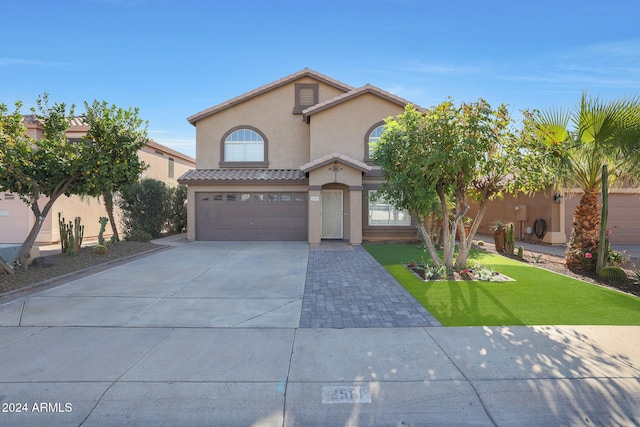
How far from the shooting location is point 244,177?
54.4 feet

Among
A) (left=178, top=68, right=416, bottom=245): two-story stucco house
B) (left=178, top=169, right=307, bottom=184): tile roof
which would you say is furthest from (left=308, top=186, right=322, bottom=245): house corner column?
(left=178, top=169, right=307, bottom=184): tile roof

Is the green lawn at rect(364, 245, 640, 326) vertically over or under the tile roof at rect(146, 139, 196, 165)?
under

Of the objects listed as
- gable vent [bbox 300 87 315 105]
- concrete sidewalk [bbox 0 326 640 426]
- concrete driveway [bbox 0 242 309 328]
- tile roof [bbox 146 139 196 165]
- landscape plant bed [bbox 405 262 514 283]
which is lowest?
concrete sidewalk [bbox 0 326 640 426]

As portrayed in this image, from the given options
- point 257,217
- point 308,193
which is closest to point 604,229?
point 308,193

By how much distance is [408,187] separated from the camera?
29.5 ft

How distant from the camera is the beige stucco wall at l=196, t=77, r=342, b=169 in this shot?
1803 cm

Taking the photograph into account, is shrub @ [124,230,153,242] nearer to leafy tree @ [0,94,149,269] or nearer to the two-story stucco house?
the two-story stucco house

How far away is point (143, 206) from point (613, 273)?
18.2 m

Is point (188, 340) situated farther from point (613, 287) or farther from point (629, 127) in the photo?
point (629, 127)

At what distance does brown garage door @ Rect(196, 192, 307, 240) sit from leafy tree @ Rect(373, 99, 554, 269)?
27.4 ft

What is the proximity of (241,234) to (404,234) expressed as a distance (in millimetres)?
7827

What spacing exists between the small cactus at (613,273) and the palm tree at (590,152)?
0.64 metres

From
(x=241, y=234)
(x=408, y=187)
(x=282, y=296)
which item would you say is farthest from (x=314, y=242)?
(x=282, y=296)

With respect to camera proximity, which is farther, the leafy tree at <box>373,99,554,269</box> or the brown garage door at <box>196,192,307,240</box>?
the brown garage door at <box>196,192,307,240</box>
